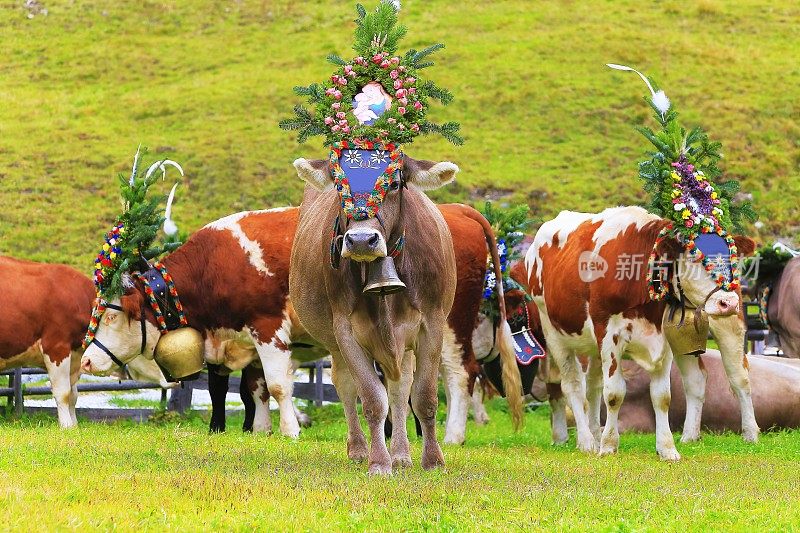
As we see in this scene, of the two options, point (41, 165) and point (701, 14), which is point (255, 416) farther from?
point (701, 14)

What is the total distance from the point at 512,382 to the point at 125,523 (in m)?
6.43

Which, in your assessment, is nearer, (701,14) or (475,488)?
(475,488)

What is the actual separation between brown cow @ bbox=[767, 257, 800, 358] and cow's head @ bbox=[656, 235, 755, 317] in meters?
5.77

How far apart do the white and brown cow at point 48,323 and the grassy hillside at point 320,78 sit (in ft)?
62.0

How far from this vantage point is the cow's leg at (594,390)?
13328 mm

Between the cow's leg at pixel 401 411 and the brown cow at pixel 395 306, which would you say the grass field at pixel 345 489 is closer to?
the cow's leg at pixel 401 411

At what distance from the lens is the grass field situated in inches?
243

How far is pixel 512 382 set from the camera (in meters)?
11.8

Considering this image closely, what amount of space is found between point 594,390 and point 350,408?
4.38m

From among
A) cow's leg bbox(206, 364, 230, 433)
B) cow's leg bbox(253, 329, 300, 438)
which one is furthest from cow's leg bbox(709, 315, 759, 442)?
cow's leg bbox(206, 364, 230, 433)

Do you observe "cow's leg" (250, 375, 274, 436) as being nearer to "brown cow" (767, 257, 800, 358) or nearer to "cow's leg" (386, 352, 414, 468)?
"cow's leg" (386, 352, 414, 468)

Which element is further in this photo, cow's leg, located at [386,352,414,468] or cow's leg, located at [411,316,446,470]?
cow's leg, located at [411,316,446,470]

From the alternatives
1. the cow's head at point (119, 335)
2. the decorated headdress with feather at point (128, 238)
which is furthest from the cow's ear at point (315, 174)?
the cow's head at point (119, 335)

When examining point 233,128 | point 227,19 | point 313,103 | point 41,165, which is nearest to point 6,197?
point 41,165
